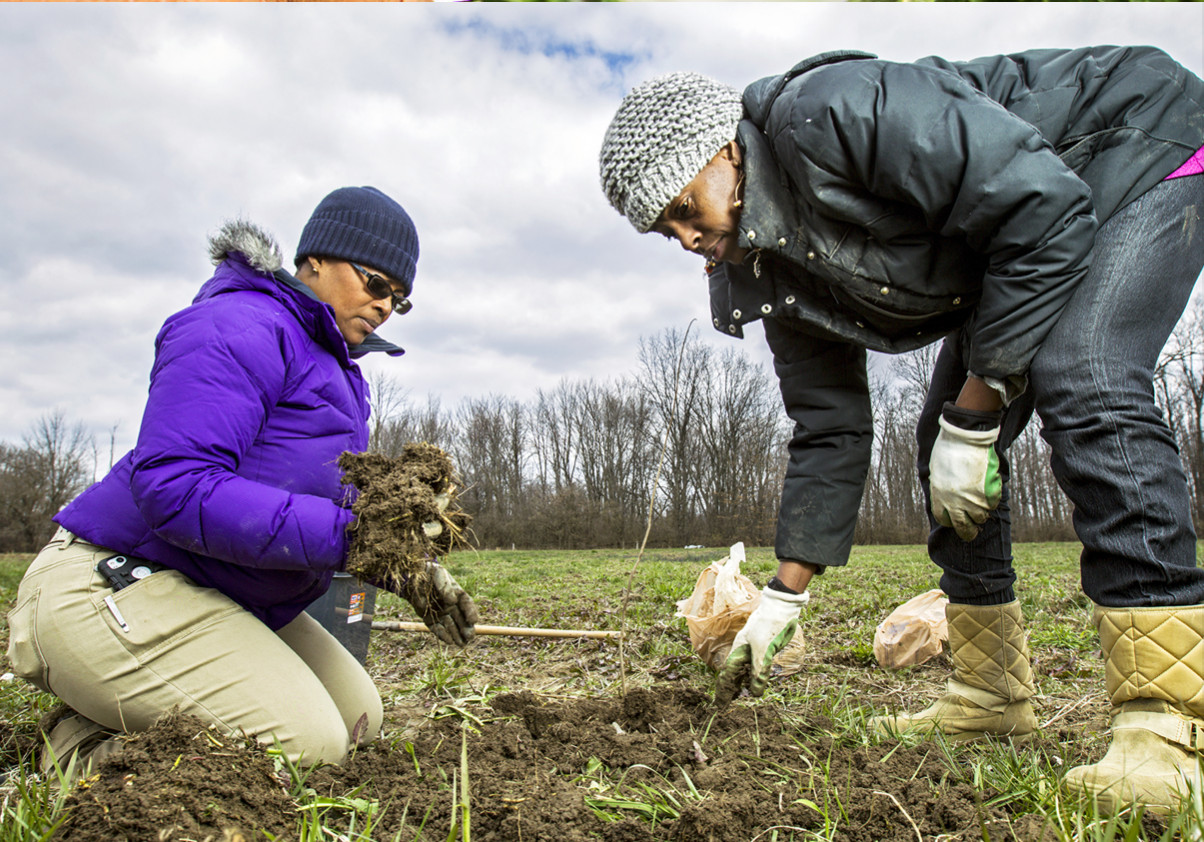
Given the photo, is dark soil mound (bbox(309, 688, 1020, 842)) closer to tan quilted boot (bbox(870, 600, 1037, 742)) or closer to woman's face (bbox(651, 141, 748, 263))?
tan quilted boot (bbox(870, 600, 1037, 742))

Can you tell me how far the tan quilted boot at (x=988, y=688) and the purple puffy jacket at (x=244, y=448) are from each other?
1862 millimetres

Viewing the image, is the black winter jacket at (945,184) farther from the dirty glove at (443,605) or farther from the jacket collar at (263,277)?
Result: the jacket collar at (263,277)

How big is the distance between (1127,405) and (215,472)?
222 cm

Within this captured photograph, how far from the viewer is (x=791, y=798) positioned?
153 centimetres

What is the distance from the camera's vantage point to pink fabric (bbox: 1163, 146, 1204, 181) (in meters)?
1.65

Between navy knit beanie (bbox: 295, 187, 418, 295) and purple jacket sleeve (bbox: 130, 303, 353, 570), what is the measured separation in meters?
0.63

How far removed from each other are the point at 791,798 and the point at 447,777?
845 mm

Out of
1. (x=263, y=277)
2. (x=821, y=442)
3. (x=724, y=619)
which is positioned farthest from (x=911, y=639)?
(x=263, y=277)

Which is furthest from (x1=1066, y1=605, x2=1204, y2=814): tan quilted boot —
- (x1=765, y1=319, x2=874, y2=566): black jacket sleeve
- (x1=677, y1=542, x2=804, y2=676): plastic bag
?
(x1=677, y1=542, x2=804, y2=676): plastic bag

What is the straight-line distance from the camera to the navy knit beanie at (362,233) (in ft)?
8.20

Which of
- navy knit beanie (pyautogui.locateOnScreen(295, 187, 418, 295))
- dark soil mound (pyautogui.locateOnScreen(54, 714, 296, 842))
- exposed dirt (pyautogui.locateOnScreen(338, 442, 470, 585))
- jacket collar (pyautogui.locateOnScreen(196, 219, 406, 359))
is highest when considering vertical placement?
navy knit beanie (pyautogui.locateOnScreen(295, 187, 418, 295))

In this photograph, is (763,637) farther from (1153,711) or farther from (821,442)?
(1153,711)

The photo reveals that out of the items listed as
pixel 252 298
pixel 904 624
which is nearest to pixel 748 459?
pixel 904 624

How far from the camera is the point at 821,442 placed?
228cm
